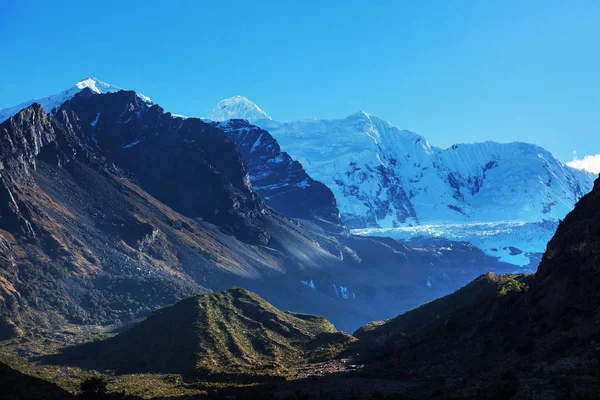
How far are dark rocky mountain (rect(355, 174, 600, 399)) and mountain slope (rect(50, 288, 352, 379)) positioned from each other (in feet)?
62.1

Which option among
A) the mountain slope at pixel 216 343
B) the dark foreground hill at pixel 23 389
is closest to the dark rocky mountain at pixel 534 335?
the mountain slope at pixel 216 343

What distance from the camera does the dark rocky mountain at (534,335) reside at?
5928 centimetres

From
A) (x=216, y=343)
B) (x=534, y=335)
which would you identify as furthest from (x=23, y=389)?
(x=534, y=335)

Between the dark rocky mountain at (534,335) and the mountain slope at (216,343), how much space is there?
1894 centimetres

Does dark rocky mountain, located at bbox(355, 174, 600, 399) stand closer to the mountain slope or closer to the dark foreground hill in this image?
the mountain slope

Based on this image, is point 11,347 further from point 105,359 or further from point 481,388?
point 481,388

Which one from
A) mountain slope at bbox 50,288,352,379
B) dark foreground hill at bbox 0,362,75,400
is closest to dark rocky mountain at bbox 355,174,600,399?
mountain slope at bbox 50,288,352,379

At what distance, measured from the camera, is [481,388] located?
196ft

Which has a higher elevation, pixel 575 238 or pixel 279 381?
pixel 575 238

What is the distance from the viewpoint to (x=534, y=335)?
71500 mm

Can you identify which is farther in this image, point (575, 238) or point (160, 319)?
point (160, 319)

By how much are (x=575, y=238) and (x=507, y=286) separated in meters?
17.5

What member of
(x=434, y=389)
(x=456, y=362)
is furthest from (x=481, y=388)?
(x=456, y=362)

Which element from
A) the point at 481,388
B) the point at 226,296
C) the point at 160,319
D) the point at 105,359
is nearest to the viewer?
the point at 481,388
